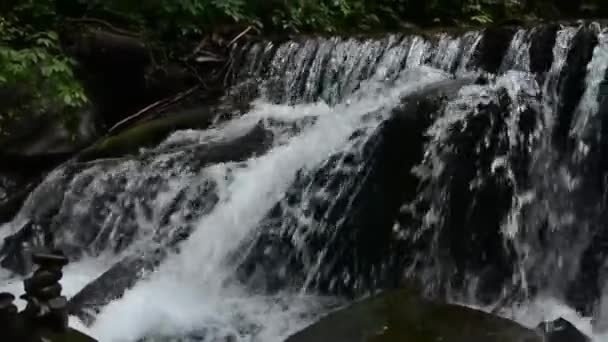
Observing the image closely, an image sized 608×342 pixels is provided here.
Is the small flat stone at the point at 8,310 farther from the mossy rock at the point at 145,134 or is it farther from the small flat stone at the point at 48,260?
the mossy rock at the point at 145,134

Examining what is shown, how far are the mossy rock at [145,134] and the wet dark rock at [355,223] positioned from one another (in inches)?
89.2

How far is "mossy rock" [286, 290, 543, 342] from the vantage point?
3275mm

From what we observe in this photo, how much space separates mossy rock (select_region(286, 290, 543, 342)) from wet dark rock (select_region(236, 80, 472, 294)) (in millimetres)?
915

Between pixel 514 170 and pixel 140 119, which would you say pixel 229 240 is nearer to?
pixel 514 170

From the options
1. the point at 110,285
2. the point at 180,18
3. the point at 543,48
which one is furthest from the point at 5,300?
the point at 180,18

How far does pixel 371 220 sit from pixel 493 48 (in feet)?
8.62

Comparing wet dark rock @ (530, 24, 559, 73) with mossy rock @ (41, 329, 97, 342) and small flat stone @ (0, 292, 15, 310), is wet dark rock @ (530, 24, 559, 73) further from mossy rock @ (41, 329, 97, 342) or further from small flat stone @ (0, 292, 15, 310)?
small flat stone @ (0, 292, 15, 310)

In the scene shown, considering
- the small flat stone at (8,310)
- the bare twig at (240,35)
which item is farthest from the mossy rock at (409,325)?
the bare twig at (240,35)

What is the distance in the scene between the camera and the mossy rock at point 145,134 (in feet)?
21.9

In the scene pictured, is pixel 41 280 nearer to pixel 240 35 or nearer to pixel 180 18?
pixel 180 18

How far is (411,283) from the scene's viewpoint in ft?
14.4

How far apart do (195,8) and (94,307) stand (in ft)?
12.4

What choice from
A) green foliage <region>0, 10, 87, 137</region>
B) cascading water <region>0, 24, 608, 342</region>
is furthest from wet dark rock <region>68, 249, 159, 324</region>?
green foliage <region>0, 10, 87, 137</region>

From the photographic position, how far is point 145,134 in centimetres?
689
